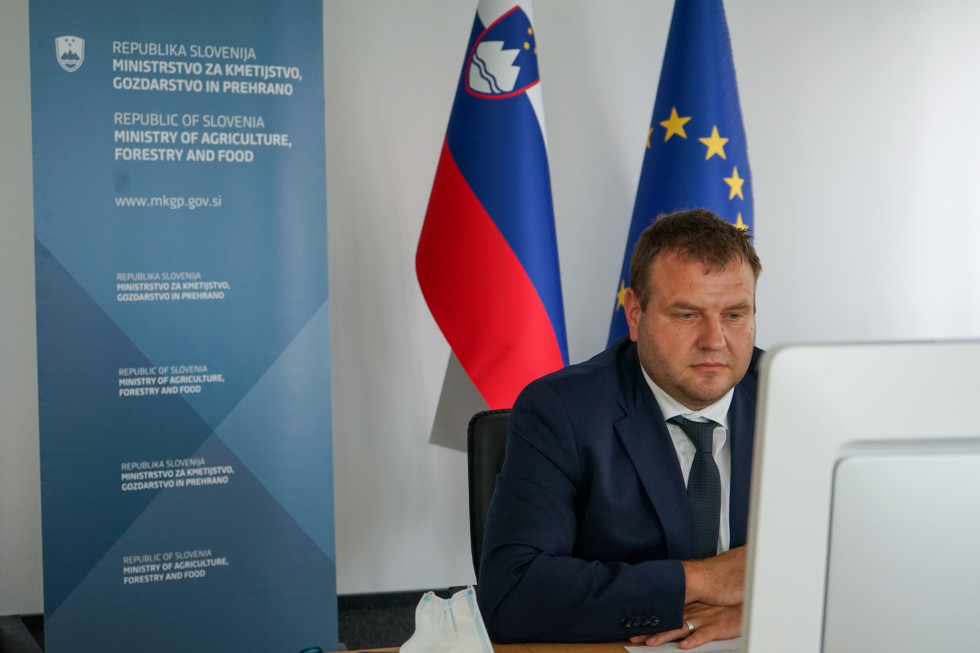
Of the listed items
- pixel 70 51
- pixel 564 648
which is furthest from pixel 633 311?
pixel 70 51

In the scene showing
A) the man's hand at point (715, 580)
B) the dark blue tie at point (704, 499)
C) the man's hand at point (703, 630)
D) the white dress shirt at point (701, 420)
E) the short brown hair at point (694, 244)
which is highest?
the short brown hair at point (694, 244)

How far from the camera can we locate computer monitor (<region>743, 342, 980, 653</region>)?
551mm

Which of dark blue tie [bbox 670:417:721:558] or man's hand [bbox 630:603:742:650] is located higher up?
dark blue tie [bbox 670:417:721:558]

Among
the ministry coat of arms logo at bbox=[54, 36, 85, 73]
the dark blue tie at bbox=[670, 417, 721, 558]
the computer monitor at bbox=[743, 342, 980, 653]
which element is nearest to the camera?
the computer monitor at bbox=[743, 342, 980, 653]

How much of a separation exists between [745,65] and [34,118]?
2.70 meters

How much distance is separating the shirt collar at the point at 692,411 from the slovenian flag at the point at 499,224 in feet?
3.82

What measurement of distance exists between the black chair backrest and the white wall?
67.3 inches

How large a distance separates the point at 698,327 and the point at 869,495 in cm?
101

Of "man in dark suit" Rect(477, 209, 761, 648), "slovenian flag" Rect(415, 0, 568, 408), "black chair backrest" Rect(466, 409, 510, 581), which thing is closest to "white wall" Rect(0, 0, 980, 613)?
"slovenian flag" Rect(415, 0, 568, 408)

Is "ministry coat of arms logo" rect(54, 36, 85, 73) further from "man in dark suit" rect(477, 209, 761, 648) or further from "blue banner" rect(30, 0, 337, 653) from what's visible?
"man in dark suit" rect(477, 209, 761, 648)

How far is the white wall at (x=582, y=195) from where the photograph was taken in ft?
10.6

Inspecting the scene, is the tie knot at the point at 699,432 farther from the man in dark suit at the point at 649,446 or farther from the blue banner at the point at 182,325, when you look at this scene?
the blue banner at the point at 182,325

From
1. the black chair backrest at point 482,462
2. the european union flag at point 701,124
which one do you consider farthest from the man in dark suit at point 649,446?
the european union flag at point 701,124

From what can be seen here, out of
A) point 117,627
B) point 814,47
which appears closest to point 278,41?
point 117,627
